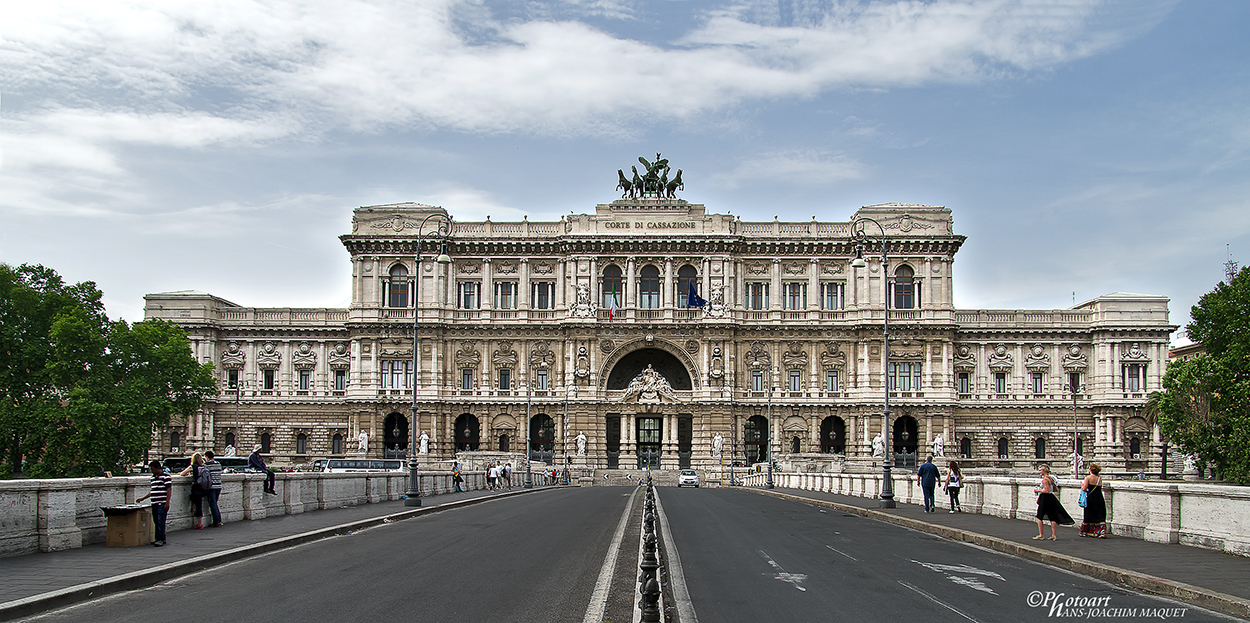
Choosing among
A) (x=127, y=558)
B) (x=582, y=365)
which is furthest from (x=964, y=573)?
(x=582, y=365)

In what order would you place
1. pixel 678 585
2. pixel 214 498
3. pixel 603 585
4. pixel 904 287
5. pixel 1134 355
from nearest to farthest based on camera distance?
pixel 603 585
pixel 678 585
pixel 214 498
pixel 1134 355
pixel 904 287

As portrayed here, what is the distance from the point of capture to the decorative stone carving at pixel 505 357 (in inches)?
3137

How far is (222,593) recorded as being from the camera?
14.8 m

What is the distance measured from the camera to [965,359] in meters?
80.2

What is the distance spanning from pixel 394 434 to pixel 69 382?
2566 centimetres

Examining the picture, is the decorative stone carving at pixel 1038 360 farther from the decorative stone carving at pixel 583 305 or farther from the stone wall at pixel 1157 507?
the stone wall at pixel 1157 507

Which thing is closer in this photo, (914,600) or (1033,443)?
(914,600)

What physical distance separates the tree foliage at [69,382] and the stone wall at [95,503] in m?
31.2

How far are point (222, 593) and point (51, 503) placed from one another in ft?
19.1

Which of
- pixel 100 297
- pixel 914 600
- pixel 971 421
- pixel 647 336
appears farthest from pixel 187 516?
pixel 971 421

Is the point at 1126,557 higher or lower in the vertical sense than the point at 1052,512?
lower

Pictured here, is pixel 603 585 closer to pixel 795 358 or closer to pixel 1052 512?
pixel 1052 512

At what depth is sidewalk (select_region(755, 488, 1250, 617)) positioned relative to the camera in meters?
15.0

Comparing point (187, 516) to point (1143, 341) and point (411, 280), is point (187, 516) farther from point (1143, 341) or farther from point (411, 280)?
point (1143, 341)
